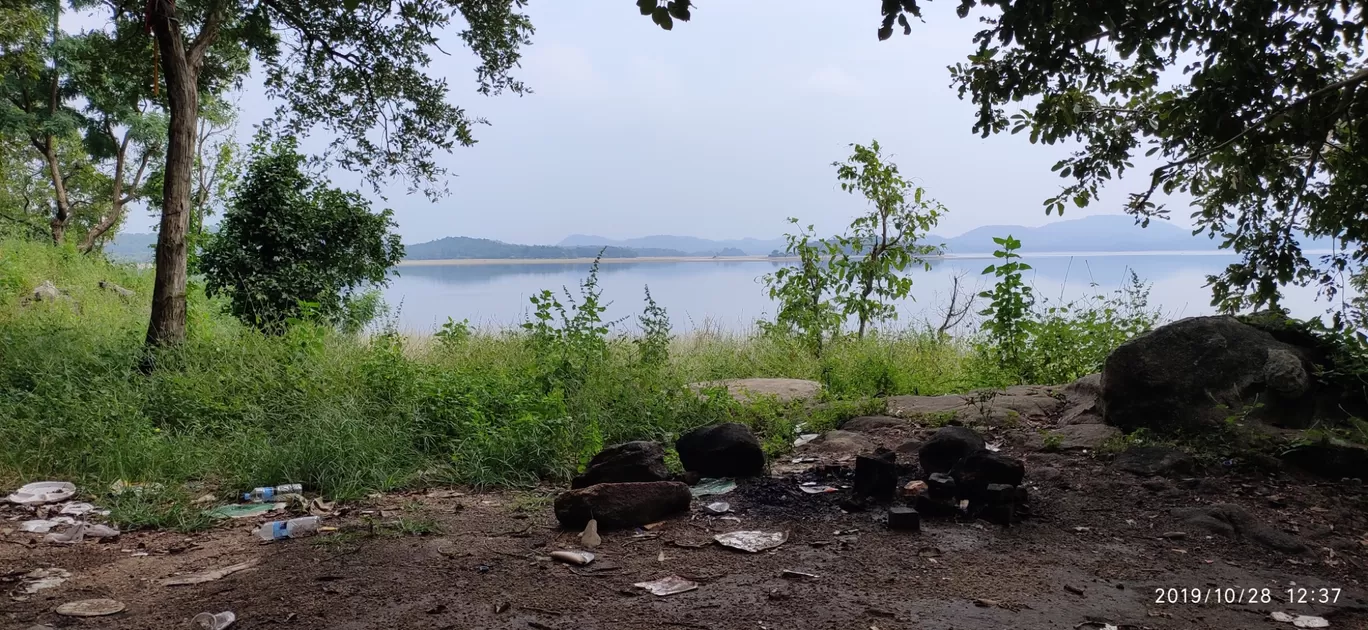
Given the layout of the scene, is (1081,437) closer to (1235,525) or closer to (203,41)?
(1235,525)

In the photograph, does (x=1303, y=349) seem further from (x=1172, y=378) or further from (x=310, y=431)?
(x=310, y=431)

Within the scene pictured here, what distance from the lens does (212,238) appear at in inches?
346

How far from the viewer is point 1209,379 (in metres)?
4.19

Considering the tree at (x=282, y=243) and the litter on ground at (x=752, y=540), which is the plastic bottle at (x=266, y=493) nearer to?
the litter on ground at (x=752, y=540)

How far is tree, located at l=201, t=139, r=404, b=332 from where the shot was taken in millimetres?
8312

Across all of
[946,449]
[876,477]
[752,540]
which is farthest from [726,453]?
[946,449]

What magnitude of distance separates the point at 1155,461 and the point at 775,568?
2.22m

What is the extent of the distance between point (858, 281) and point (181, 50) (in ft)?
22.2

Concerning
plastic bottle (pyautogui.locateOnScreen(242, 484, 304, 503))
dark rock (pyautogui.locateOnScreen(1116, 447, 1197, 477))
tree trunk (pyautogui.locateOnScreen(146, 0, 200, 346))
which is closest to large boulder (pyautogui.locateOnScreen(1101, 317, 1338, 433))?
dark rock (pyautogui.locateOnScreen(1116, 447, 1197, 477))

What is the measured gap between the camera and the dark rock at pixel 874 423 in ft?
16.9

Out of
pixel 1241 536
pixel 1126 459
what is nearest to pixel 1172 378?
pixel 1126 459

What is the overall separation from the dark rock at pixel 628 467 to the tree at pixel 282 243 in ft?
17.5

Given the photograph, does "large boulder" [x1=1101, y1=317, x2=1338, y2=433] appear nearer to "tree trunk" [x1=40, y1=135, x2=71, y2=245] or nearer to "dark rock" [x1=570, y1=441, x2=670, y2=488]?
"dark rock" [x1=570, y1=441, x2=670, y2=488]
